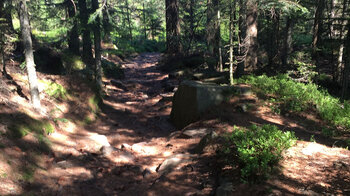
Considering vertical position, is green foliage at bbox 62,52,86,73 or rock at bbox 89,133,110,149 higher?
green foliage at bbox 62,52,86,73

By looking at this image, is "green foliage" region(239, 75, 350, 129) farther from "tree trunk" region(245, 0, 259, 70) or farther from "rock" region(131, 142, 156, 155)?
"rock" region(131, 142, 156, 155)

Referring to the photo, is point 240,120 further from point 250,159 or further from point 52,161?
point 52,161

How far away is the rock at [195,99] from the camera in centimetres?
951

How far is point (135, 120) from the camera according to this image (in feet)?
37.9

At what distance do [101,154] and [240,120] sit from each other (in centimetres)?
497

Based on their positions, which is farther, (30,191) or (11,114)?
(11,114)

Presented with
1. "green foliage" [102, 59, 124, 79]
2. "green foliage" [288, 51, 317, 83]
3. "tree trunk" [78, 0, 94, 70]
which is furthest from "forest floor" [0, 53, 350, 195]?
"green foliage" [102, 59, 124, 79]

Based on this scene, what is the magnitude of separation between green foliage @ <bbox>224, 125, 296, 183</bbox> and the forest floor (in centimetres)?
20

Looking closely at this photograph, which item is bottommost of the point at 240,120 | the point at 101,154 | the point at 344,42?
the point at 101,154

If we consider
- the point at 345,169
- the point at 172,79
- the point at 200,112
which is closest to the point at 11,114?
the point at 200,112

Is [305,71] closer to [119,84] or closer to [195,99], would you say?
[195,99]

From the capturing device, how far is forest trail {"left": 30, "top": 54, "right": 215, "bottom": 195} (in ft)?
18.4

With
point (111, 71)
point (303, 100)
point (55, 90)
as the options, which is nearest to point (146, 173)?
point (55, 90)

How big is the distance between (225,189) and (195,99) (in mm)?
5290
